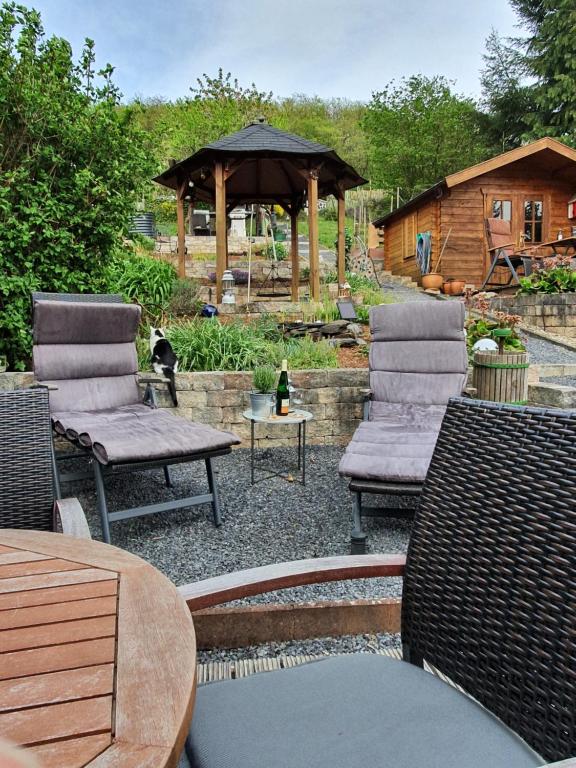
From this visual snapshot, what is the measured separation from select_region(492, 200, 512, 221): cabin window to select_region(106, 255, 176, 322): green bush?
28.9ft

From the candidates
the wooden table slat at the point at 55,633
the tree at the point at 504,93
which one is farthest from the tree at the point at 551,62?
the wooden table slat at the point at 55,633

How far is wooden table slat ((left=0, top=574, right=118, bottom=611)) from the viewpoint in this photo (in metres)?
0.87

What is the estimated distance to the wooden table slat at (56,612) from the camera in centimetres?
82

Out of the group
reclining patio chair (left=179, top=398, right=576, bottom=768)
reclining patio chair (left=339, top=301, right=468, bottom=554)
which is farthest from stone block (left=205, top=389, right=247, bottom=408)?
reclining patio chair (left=179, top=398, right=576, bottom=768)

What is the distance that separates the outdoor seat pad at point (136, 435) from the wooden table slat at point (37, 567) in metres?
1.64

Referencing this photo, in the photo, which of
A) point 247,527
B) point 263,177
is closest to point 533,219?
point 263,177

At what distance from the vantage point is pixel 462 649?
1.00 m

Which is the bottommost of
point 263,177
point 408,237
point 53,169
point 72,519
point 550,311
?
point 72,519

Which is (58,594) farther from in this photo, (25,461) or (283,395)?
(283,395)

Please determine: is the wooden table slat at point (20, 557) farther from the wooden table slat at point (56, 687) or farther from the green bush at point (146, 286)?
the green bush at point (146, 286)

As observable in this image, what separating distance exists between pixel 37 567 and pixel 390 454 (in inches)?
79.8

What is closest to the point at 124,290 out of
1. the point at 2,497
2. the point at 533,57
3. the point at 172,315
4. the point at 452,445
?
the point at 172,315

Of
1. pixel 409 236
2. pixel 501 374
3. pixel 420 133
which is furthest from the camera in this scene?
pixel 420 133

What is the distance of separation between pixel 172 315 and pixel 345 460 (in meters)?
4.58
